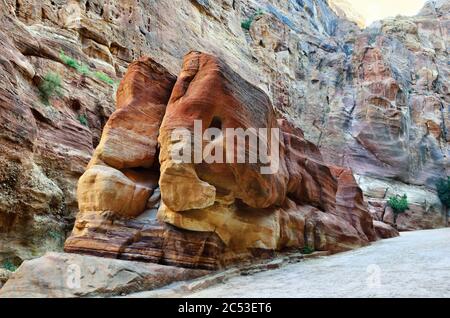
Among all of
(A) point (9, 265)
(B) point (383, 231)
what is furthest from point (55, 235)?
(B) point (383, 231)

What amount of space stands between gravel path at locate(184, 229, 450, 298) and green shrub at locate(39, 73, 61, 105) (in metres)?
8.03

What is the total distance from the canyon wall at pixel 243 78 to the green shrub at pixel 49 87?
6.8 inches

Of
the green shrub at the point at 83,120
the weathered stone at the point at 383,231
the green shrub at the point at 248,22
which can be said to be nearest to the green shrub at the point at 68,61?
the green shrub at the point at 83,120

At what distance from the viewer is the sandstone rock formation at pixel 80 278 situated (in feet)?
15.1

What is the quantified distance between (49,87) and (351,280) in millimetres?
9834

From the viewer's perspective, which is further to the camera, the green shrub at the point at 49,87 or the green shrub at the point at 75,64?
the green shrub at the point at 75,64

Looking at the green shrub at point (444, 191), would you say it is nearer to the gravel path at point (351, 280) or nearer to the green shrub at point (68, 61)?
the gravel path at point (351, 280)

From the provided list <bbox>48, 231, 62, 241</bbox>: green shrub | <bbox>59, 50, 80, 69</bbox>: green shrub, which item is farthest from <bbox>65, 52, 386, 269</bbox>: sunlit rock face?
<bbox>59, 50, 80, 69</bbox>: green shrub

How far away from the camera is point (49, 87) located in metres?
11.0

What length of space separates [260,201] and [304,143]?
455 cm

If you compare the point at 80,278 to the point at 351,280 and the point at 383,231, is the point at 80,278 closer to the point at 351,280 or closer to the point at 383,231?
the point at 351,280

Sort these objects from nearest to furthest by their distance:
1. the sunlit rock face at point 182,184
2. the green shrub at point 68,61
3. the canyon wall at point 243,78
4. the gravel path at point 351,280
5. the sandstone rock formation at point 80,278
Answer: the sandstone rock formation at point 80,278 < the gravel path at point 351,280 < the sunlit rock face at point 182,184 < the canyon wall at point 243,78 < the green shrub at point 68,61

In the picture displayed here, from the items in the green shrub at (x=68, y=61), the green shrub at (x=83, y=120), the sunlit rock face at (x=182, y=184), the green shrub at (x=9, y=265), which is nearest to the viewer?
the sunlit rock face at (x=182, y=184)

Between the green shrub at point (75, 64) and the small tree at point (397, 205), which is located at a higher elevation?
the green shrub at point (75, 64)
